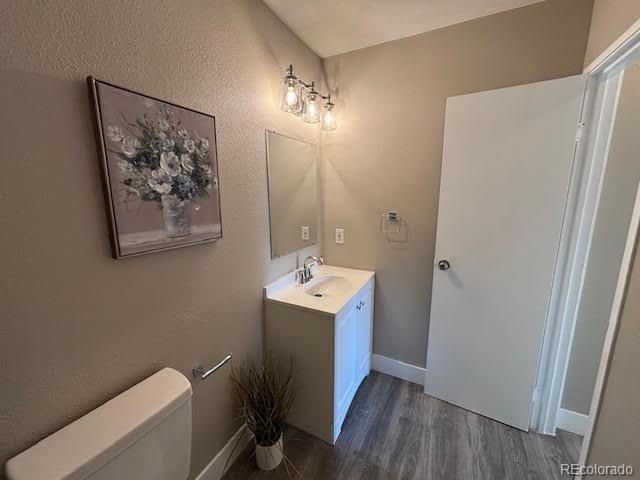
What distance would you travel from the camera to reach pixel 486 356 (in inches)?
68.4

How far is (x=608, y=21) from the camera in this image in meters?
1.22

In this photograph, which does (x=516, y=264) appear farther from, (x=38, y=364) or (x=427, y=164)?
(x=38, y=364)

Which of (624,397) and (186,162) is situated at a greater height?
(186,162)

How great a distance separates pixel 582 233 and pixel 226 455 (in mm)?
2244

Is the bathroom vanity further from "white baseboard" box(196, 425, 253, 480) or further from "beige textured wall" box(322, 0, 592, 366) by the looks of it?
"beige textured wall" box(322, 0, 592, 366)

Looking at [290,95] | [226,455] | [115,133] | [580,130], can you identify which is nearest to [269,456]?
[226,455]

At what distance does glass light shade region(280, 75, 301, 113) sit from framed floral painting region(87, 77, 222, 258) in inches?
22.2

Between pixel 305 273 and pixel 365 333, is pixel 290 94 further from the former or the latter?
pixel 365 333

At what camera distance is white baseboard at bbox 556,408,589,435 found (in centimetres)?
163

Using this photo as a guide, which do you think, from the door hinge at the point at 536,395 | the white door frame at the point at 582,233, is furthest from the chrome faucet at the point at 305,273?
the door hinge at the point at 536,395

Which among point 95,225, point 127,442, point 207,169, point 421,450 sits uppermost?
point 207,169

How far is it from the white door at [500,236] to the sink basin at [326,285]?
2.09 feet

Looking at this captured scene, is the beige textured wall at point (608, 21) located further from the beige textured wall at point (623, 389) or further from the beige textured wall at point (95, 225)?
the beige textured wall at point (95, 225)

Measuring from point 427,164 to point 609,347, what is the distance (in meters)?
1.27
